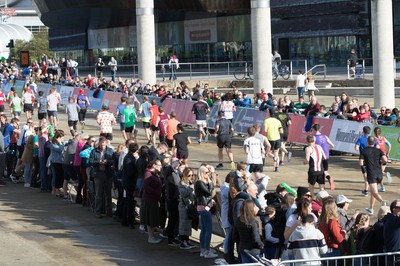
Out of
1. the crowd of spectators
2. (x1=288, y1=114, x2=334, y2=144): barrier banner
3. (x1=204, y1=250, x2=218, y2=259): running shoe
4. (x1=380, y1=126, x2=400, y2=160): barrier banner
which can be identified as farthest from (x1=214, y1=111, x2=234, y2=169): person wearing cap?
(x1=204, y1=250, x2=218, y2=259): running shoe

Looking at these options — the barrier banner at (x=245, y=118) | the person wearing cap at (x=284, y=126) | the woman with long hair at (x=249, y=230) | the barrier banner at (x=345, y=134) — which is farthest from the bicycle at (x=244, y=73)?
the woman with long hair at (x=249, y=230)

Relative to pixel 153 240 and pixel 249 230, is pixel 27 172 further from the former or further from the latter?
pixel 249 230

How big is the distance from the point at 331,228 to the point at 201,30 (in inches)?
2251

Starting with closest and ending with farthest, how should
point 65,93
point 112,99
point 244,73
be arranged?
point 112,99 → point 65,93 → point 244,73

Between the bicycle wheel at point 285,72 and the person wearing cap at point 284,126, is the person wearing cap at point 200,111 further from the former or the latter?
the bicycle wheel at point 285,72

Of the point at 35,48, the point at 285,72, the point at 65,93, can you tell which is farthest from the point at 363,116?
the point at 35,48

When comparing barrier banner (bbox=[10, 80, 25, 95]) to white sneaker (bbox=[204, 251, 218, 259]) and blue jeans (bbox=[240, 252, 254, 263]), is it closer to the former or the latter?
white sneaker (bbox=[204, 251, 218, 259])

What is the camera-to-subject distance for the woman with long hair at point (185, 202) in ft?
54.5

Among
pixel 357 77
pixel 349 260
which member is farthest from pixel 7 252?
pixel 357 77

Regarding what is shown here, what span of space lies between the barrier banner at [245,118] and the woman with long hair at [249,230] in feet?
56.9

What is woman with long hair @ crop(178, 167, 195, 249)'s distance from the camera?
655 inches

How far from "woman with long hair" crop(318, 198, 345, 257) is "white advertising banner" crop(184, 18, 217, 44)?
181 ft

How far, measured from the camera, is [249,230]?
45.3 feet

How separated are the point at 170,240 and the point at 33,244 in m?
2.44
